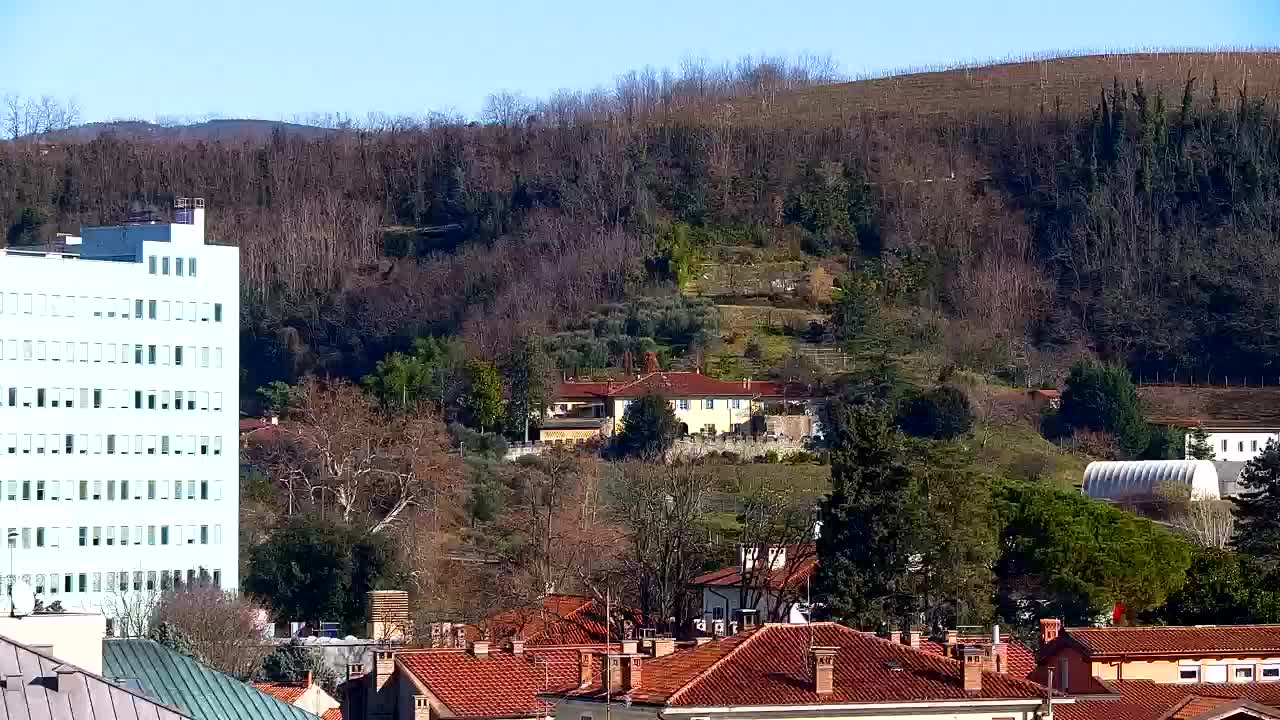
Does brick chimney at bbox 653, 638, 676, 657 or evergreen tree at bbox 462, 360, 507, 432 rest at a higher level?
brick chimney at bbox 653, 638, 676, 657

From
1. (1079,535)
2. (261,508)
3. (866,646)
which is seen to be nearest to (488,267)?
(261,508)

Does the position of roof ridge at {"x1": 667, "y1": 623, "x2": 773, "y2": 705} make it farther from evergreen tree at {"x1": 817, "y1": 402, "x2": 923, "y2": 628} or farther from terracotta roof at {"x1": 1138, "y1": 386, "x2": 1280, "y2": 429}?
terracotta roof at {"x1": 1138, "y1": 386, "x2": 1280, "y2": 429}

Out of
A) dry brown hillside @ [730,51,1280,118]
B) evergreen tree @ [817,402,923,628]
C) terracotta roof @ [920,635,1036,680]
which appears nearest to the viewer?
terracotta roof @ [920,635,1036,680]

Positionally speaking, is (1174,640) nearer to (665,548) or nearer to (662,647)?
(662,647)

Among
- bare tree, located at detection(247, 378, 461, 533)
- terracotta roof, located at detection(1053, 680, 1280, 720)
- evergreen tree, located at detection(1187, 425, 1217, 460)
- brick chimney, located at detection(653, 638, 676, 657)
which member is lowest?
evergreen tree, located at detection(1187, 425, 1217, 460)

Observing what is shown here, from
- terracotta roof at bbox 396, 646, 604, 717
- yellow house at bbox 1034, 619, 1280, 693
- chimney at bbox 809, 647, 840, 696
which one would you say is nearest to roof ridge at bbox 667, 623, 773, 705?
chimney at bbox 809, 647, 840, 696

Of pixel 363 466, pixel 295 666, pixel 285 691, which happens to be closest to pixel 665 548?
pixel 295 666

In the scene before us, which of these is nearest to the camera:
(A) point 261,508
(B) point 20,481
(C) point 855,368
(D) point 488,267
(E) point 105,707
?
(E) point 105,707

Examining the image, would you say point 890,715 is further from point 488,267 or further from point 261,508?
point 488,267
